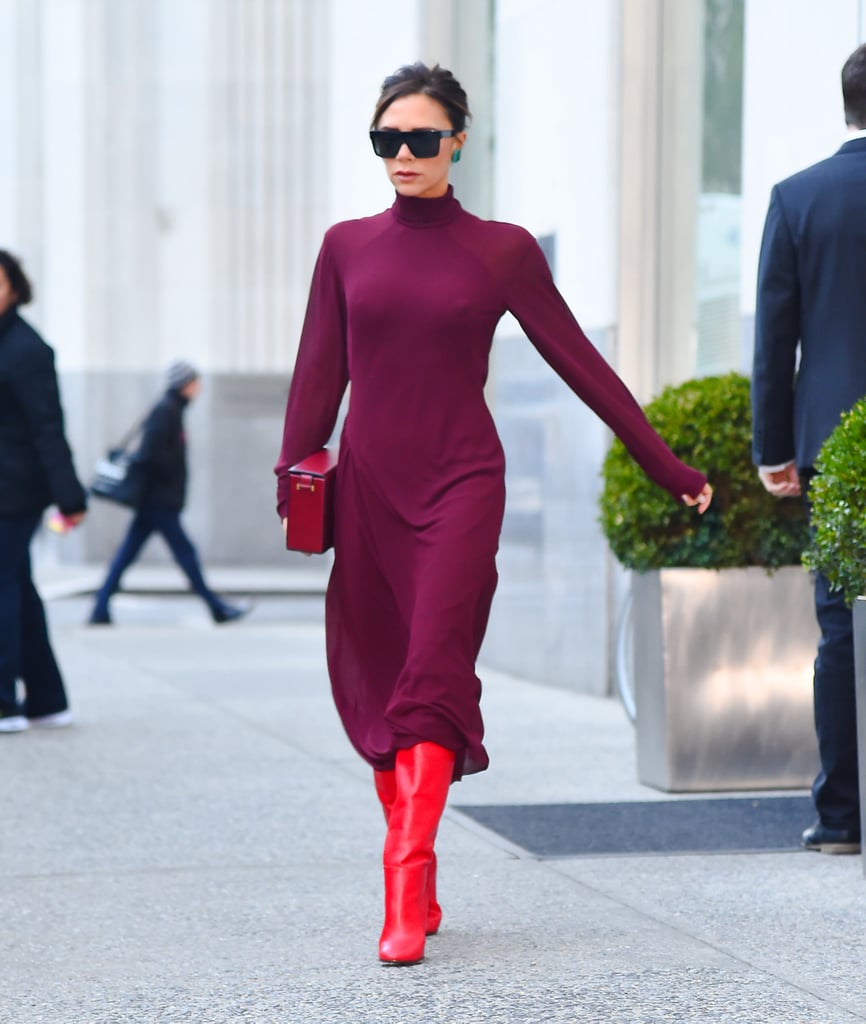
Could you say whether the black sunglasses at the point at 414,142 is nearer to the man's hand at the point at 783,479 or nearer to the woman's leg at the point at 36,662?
the man's hand at the point at 783,479

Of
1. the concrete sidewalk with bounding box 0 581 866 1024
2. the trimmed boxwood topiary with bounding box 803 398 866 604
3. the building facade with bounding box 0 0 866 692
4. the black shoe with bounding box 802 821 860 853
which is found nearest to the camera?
the concrete sidewalk with bounding box 0 581 866 1024

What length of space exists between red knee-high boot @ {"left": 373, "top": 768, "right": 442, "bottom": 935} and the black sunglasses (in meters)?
1.30

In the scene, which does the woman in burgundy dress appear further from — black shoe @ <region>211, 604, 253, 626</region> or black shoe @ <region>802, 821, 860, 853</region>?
black shoe @ <region>211, 604, 253, 626</region>

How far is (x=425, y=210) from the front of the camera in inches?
171

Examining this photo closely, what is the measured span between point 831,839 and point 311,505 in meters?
1.89

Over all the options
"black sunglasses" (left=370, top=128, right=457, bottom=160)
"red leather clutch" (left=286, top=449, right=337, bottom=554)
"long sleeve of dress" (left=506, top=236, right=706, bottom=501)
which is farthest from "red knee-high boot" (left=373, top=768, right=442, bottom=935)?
"black sunglasses" (left=370, top=128, right=457, bottom=160)

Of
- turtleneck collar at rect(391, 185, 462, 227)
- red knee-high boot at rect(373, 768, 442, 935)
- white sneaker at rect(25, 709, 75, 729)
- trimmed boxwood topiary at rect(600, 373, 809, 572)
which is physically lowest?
white sneaker at rect(25, 709, 75, 729)

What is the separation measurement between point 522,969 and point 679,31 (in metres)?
5.78

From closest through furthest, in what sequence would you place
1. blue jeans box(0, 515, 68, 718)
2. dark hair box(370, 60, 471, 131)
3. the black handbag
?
dark hair box(370, 60, 471, 131) → blue jeans box(0, 515, 68, 718) → the black handbag

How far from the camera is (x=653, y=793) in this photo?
6562 millimetres

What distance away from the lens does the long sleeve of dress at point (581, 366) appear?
438 cm

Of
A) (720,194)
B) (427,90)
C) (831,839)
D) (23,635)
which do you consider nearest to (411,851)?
(427,90)

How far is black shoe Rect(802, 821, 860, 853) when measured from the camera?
5398mm

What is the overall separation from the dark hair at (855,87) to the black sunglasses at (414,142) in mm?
1474
